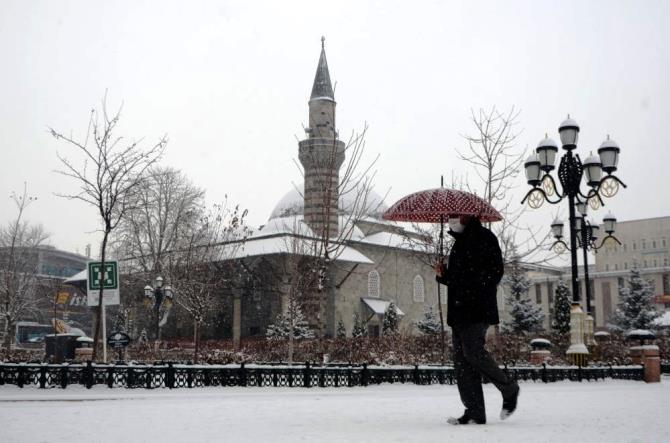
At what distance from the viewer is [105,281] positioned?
12828 mm

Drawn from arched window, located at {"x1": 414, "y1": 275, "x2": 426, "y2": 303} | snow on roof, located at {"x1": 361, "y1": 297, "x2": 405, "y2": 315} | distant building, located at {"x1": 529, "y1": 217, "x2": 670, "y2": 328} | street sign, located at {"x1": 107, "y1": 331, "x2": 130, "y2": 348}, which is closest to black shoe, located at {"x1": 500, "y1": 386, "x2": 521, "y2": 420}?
street sign, located at {"x1": 107, "y1": 331, "x2": 130, "y2": 348}

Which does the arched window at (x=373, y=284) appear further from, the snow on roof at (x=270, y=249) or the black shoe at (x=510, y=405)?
the black shoe at (x=510, y=405)

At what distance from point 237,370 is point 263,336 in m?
24.4

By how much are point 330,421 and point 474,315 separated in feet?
4.82

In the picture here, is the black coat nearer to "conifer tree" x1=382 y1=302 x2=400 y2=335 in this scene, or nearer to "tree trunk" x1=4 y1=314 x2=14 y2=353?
"tree trunk" x1=4 y1=314 x2=14 y2=353

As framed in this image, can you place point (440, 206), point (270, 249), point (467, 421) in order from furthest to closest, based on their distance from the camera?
point (270, 249) → point (440, 206) → point (467, 421)

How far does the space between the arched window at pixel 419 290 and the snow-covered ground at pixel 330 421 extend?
35.9m

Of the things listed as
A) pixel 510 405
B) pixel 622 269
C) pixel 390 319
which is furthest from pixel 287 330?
pixel 622 269

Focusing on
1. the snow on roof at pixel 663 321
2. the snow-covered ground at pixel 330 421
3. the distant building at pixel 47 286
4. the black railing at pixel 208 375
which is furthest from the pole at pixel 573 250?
the distant building at pixel 47 286

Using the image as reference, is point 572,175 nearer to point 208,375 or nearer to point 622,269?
point 208,375

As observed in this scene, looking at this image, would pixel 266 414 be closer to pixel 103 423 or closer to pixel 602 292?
pixel 103 423

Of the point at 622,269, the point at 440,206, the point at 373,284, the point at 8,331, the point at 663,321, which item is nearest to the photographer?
the point at 440,206

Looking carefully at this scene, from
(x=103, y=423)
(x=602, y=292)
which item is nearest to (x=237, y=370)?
(x=103, y=423)

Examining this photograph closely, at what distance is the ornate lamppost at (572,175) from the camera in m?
13.6
